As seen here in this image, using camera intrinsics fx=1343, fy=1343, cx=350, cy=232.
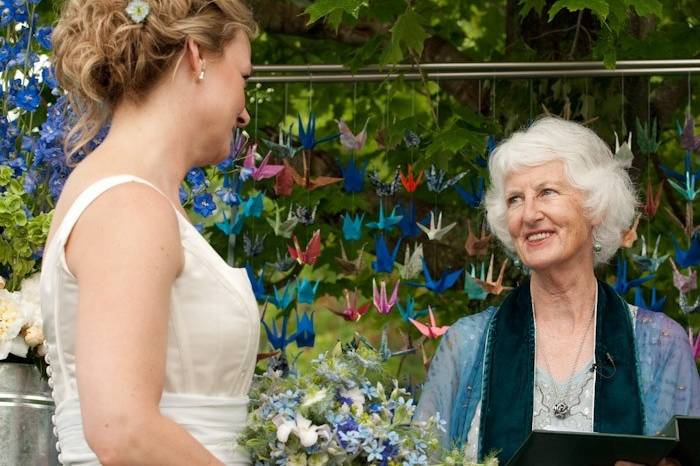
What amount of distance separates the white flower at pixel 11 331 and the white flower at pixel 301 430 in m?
1.01

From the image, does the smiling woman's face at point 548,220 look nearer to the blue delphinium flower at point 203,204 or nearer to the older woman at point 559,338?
the older woman at point 559,338

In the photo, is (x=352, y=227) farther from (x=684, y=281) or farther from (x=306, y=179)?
(x=684, y=281)

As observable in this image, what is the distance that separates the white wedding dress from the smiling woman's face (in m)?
1.81

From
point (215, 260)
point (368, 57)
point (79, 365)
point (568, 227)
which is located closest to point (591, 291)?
point (568, 227)

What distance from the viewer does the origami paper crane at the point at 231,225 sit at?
4.69 m

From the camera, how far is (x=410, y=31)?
14.2 ft

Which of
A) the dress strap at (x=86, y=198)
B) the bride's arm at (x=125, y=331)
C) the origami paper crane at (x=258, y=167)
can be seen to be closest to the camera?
the bride's arm at (x=125, y=331)

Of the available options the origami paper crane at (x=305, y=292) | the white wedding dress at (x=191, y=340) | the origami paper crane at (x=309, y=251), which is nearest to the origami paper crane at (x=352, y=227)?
the origami paper crane at (x=309, y=251)

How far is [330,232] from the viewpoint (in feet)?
17.8

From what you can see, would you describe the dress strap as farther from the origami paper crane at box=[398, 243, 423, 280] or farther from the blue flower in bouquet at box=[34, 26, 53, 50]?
the origami paper crane at box=[398, 243, 423, 280]

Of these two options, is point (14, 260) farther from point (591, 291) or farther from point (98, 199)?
point (591, 291)

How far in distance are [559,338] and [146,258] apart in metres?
2.19

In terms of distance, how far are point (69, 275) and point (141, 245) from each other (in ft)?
0.54

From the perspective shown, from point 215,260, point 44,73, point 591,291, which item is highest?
point 44,73
